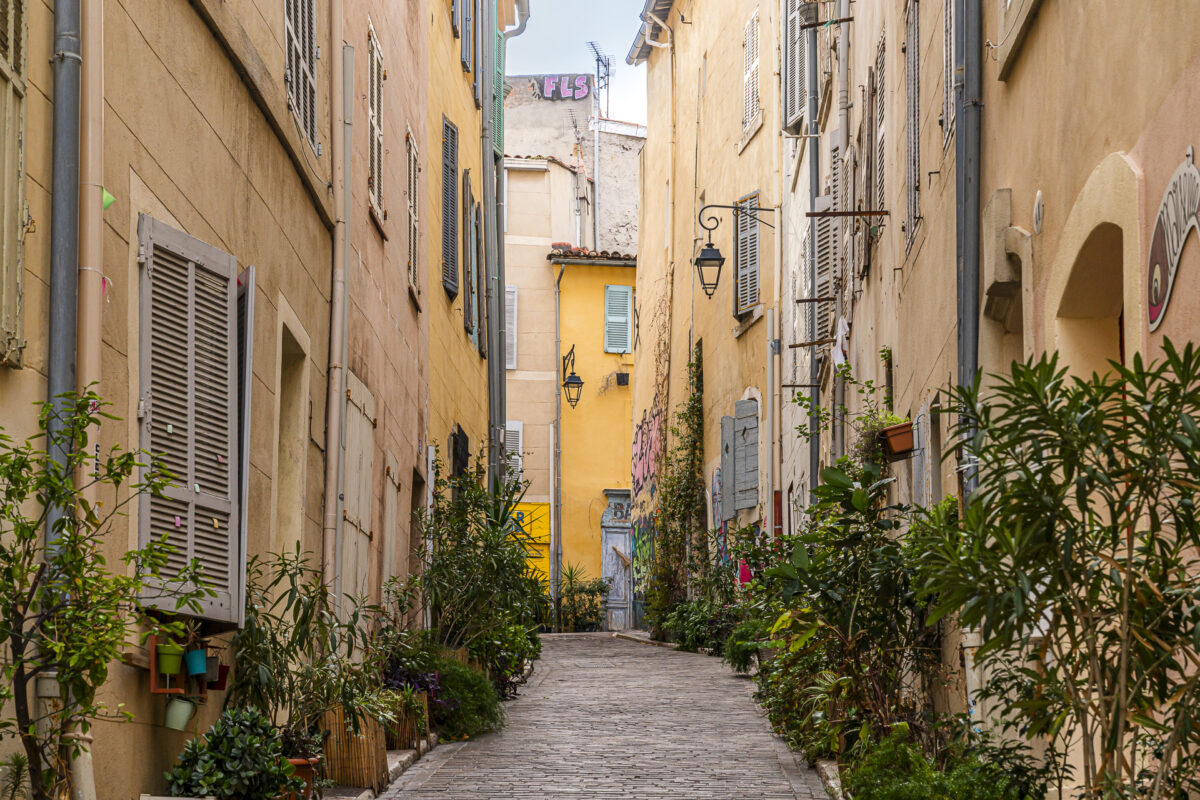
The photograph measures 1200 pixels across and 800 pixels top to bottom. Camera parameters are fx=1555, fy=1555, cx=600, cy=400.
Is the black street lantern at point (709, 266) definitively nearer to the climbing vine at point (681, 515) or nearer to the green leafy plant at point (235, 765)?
the climbing vine at point (681, 515)

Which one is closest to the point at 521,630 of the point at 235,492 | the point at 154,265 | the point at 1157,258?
the point at 235,492

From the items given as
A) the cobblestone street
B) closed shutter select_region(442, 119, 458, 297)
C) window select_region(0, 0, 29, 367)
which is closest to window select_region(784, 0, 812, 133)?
closed shutter select_region(442, 119, 458, 297)

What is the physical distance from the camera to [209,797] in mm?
6418

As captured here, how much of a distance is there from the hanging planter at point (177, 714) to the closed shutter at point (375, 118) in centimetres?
610

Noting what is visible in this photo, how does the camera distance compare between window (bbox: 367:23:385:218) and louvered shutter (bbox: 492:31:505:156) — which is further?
louvered shutter (bbox: 492:31:505:156)

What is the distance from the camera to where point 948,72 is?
8.38 metres

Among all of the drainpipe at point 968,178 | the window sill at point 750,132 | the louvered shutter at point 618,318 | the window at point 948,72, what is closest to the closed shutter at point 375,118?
the window at point 948,72

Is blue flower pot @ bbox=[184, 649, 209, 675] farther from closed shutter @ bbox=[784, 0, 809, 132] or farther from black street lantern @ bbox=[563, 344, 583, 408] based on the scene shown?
black street lantern @ bbox=[563, 344, 583, 408]

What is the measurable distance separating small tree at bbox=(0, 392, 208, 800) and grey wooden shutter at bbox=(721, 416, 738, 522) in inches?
683

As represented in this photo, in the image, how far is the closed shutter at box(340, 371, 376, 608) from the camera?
10.8 m

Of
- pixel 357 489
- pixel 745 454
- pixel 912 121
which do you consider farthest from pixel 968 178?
pixel 745 454

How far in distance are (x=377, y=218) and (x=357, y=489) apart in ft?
7.78

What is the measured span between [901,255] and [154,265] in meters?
5.89

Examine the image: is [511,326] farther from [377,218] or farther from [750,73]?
[377,218]
